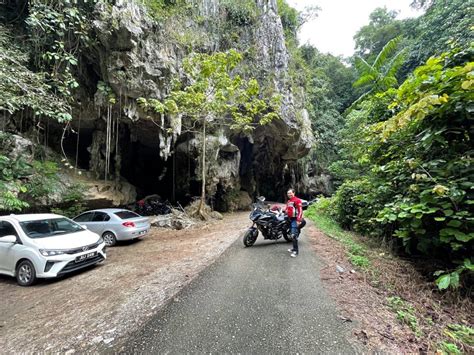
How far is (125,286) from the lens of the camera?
11.8ft

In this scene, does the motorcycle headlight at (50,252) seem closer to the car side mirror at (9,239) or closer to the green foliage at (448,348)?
the car side mirror at (9,239)

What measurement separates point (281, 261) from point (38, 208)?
10594 millimetres

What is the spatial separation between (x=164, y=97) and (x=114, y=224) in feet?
21.5

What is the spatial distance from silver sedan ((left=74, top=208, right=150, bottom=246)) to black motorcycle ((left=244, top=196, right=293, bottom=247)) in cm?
405

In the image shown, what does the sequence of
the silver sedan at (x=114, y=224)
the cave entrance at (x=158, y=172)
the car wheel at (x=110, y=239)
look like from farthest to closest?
the cave entrance at (x=158, y=172), the car wheel at (x=110, y=239), the silver sedan at (x=114, y=224)

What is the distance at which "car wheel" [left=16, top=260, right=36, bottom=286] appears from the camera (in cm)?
411

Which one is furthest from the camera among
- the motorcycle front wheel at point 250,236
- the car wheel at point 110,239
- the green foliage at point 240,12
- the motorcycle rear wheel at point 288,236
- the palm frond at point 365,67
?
the green foliage at point 240,12

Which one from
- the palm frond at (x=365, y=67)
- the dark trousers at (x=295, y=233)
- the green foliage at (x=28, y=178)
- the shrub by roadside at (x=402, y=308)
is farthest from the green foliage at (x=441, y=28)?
the green foliage at (x=28, y=178)

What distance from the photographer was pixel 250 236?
5625 mm

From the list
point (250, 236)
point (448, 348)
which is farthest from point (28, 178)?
point (448, 348)

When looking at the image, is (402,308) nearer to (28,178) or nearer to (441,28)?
(28,178)

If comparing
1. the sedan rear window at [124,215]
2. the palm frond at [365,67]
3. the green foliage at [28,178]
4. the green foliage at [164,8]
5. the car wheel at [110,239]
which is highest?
the green foliage at [164,8]

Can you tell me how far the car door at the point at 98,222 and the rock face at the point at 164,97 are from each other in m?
4.43

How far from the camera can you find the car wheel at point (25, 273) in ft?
13.5
